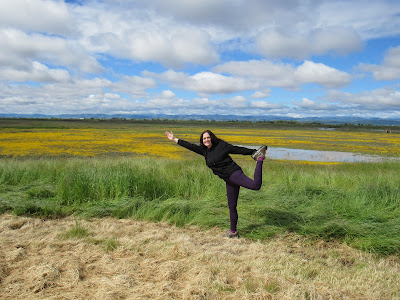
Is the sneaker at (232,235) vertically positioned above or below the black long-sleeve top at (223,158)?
below

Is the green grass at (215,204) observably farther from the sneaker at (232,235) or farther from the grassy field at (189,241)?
the sneaker at (232,235)

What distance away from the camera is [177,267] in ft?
11.5

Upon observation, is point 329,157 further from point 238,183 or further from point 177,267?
point 177,267

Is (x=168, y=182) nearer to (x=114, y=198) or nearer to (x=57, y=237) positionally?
(x=114, y=198)

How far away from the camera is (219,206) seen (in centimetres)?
609

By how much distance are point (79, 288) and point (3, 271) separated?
110cm

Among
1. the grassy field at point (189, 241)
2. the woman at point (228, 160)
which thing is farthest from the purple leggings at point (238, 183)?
the grassy field at point (189, 241)

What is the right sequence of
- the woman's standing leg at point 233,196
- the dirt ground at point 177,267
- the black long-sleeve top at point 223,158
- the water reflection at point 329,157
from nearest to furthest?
the dirt ground at point 177,267 → the black long-sleeve top at point 223,158 → the woman's standing leg at point 233,196 → the water reflection at point 329,157

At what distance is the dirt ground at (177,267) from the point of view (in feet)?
9.98

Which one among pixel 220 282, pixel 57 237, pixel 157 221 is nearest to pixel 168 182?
pixel 157 221

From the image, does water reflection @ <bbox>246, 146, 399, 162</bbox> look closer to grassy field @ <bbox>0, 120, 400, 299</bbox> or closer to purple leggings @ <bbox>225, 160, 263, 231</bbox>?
grassy field @ <bbox>0, 120, 400, 299</bbox>

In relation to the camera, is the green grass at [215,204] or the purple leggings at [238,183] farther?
the green grass at [215,204]

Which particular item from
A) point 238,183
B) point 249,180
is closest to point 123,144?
point 238,183

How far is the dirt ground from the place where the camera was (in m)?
3.04
